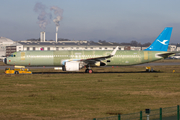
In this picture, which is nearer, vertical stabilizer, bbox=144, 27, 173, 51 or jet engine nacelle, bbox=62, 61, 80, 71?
jet engine nacelle, bbox=62, 61, 80, 71

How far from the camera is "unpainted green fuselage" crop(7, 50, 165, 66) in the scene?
1854 inches

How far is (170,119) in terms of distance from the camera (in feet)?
41.4

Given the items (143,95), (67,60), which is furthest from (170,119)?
(67,60)

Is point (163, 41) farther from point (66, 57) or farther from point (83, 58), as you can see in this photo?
point (66, 57)

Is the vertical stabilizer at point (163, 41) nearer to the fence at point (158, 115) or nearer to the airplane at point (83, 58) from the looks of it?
the airplane at point (83, 58)

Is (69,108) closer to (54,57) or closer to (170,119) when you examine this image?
(170,119)

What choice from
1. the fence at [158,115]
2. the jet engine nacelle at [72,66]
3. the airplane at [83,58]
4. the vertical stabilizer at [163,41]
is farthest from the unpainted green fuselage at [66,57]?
the fence at [158,115]

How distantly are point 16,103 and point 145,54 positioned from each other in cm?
3485

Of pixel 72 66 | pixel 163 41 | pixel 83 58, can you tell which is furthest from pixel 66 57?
pixel 163 41

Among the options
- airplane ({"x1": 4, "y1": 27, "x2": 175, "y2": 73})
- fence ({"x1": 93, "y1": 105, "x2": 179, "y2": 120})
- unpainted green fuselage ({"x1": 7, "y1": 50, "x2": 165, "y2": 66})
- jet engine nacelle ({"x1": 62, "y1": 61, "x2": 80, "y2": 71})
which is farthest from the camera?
unpainted green fuselage ({"x1": 7, "y1": 50, "x2": 165, "y2": 66})

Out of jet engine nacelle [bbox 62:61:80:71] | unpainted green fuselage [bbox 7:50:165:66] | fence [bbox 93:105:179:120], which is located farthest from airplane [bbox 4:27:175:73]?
fence [bbox 93:105:179:120]

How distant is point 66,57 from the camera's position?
47375 millimetres

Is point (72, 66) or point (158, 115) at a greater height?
point (72, 66)

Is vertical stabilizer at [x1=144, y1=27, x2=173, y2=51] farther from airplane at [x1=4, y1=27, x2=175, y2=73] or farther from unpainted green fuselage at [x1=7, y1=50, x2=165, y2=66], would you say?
unpainted green fuselage at [x1=7, y1=50, x2=165, y2=66]
